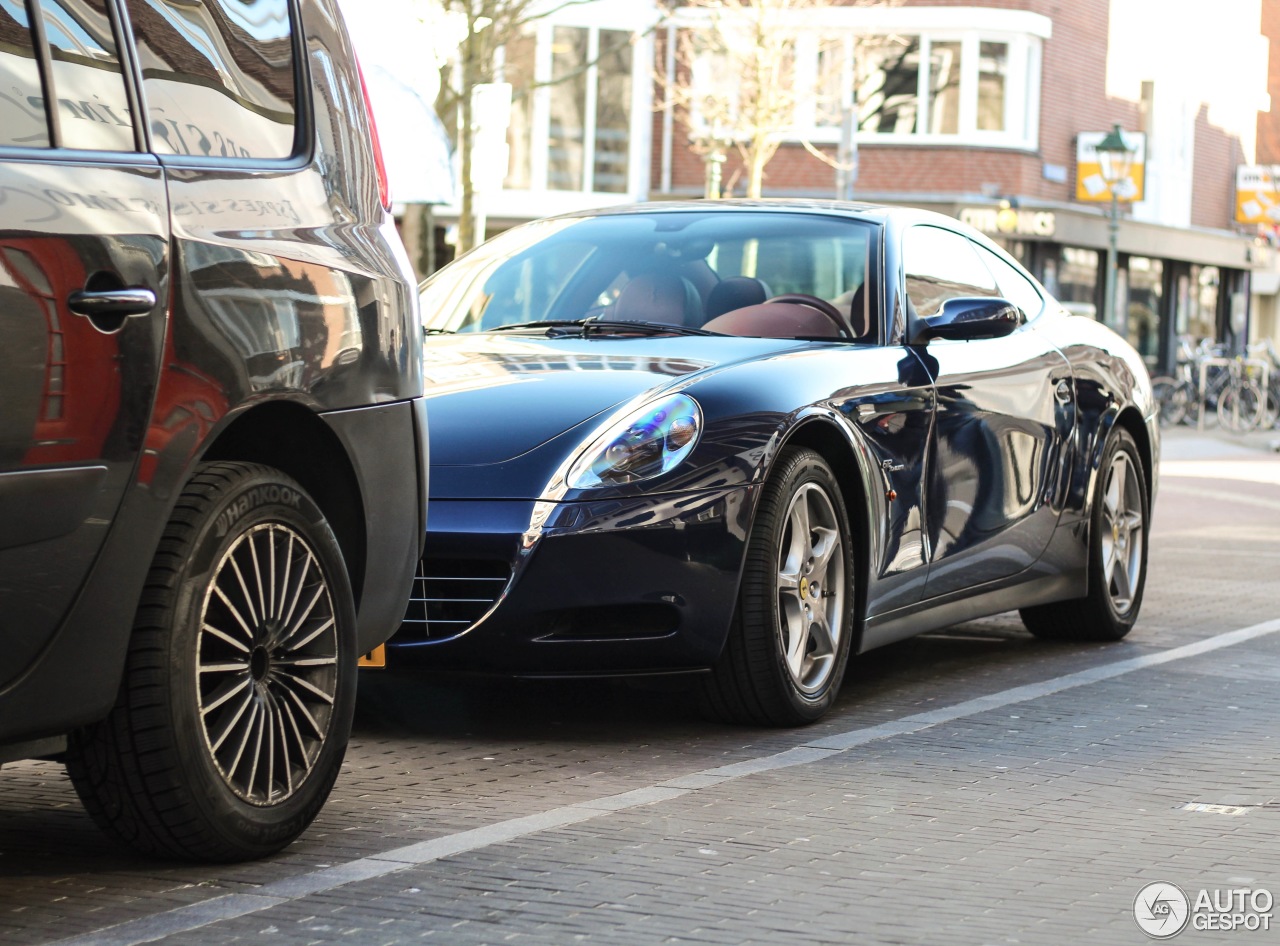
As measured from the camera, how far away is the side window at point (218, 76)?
12.7 feet

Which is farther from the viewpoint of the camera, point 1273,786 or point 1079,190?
point 1079,190

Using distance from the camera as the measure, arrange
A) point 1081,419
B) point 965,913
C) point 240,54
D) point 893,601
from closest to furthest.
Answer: point 965,913 → point 240,54 → point 893,601 → point 1081,419

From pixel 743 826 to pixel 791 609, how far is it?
1.28 m

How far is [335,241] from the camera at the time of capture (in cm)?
433

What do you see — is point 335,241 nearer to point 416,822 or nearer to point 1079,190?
point 416,822

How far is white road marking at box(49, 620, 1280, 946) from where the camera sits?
366cm

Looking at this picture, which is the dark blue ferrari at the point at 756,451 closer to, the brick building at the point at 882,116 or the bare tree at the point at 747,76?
the bare tree at the point at 747,76

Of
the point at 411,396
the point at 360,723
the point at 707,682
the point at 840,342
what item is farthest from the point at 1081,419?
the point at 411,396

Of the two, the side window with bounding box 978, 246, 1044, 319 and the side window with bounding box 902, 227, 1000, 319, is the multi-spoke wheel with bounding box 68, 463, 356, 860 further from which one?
the side window with bounding box 978, 246, 1044, 319

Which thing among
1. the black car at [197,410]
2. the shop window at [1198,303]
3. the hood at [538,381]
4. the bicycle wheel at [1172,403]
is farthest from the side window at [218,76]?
the shop window at [1198,303]

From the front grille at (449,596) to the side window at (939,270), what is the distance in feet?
6.70

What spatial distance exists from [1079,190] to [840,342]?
29567 millimetres

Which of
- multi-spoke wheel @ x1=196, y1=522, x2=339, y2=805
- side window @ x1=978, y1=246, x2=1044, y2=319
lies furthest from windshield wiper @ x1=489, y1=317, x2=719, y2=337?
multi-spoke wheel @ x1=196, y1=522, x2=339, y2=805

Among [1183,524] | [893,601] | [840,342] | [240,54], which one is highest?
[240,54]
